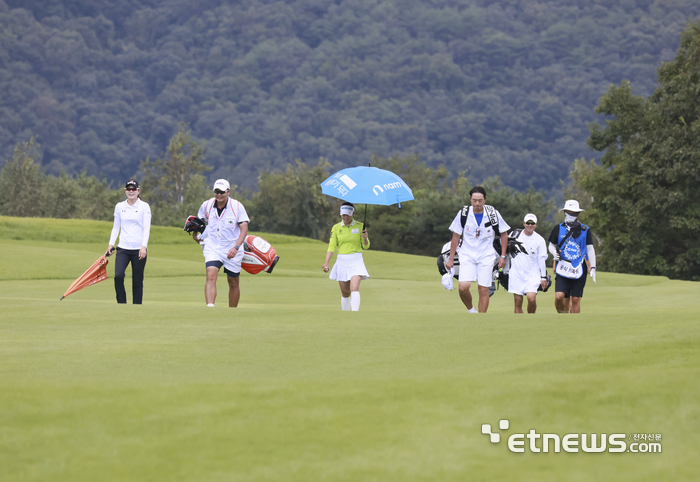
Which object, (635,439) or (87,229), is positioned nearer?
(635,439)

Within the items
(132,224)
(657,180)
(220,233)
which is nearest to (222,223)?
(220,233)

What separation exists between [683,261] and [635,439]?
127 feet

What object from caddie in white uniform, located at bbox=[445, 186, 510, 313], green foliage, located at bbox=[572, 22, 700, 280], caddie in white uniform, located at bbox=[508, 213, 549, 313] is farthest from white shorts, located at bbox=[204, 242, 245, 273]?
green foliage, located at bbox=[572, 22, 700, 280]

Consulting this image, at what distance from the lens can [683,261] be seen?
40.0 meters

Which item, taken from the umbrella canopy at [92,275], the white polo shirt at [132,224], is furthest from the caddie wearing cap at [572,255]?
the umbrella canopy at [92,275]

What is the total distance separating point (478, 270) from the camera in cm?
1229

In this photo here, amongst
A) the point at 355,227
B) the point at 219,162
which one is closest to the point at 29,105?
the point at 219,162

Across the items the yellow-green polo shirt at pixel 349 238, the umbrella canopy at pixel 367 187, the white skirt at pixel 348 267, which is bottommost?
the white skirt at pixel 348 267

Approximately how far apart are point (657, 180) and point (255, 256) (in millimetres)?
32527

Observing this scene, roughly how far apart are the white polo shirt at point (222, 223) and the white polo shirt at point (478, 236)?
3278mm

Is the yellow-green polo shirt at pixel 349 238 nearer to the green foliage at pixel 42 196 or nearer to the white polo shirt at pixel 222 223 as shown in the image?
the white polo shirt at pixel 222 223

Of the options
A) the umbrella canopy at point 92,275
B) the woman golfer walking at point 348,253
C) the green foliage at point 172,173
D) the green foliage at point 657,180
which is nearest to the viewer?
the umbrella canopy at point 92,275

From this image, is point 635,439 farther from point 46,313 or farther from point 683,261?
point 683,261

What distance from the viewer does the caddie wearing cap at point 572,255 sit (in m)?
13.1
